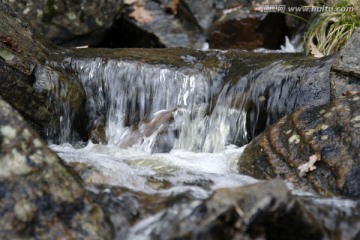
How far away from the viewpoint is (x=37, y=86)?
4.88 meters

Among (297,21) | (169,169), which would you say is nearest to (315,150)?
(169,169)

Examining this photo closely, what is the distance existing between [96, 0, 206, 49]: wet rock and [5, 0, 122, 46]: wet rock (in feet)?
2.03

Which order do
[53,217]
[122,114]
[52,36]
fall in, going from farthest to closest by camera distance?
[52,36] < [122,114] < [53,217]

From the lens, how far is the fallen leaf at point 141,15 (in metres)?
9.05

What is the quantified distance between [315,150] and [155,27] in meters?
5.76

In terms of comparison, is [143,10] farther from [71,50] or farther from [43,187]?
[43,187]

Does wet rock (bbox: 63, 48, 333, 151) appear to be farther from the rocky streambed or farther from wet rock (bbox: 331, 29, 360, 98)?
wet rock (bbox: 331, 29, 360, 98)

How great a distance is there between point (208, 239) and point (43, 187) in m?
0.89

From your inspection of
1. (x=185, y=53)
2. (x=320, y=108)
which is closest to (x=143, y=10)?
(x=185, y=53)

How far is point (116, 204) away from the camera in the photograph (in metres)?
2.87

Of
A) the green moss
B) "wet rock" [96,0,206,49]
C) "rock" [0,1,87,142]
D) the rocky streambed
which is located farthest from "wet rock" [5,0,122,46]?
"rock" [0,1,87,142]

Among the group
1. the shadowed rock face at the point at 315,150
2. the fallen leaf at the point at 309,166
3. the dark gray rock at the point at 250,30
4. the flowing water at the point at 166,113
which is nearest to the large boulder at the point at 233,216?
the shadowed rock face at the point at 315,150

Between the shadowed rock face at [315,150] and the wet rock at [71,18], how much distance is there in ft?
14.8

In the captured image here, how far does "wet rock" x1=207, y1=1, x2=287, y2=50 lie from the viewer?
319 inches
